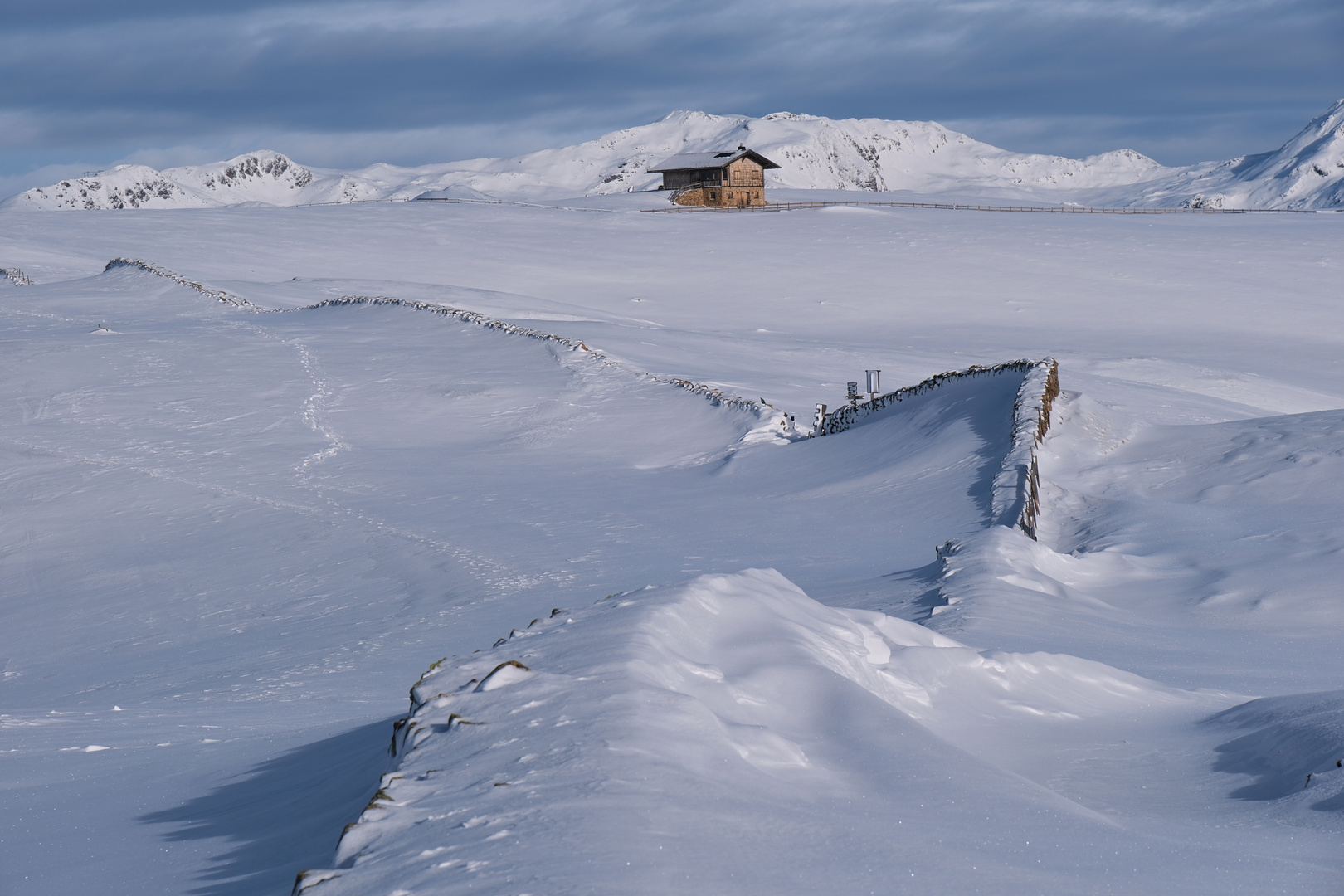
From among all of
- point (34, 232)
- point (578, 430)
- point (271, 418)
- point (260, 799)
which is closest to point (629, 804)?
point (260, 799)

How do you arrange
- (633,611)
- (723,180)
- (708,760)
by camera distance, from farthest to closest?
1. (723,180)
2. (633,611)
3. (708,760)

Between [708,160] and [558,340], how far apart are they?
4294cm

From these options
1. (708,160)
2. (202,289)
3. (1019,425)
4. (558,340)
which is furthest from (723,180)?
(1019,425)

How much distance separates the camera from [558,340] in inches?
754

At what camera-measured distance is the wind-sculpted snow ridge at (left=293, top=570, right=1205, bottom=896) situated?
285cm

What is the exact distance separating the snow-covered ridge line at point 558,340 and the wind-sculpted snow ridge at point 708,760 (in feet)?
35.7

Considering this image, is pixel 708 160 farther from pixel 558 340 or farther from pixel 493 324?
pixel 558 340

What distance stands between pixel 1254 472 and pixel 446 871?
9753mm

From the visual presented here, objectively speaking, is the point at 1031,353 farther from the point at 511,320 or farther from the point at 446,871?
the point at 446,871

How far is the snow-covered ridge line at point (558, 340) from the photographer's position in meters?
16.1

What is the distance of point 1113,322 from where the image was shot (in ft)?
104

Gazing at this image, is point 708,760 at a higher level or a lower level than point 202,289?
lower

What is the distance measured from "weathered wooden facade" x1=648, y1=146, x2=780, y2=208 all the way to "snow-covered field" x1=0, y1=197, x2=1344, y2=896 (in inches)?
1282

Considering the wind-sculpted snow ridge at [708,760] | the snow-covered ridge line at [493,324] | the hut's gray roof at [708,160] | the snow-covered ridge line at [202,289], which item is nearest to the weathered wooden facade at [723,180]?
the hut's gray roof at [708,160]
